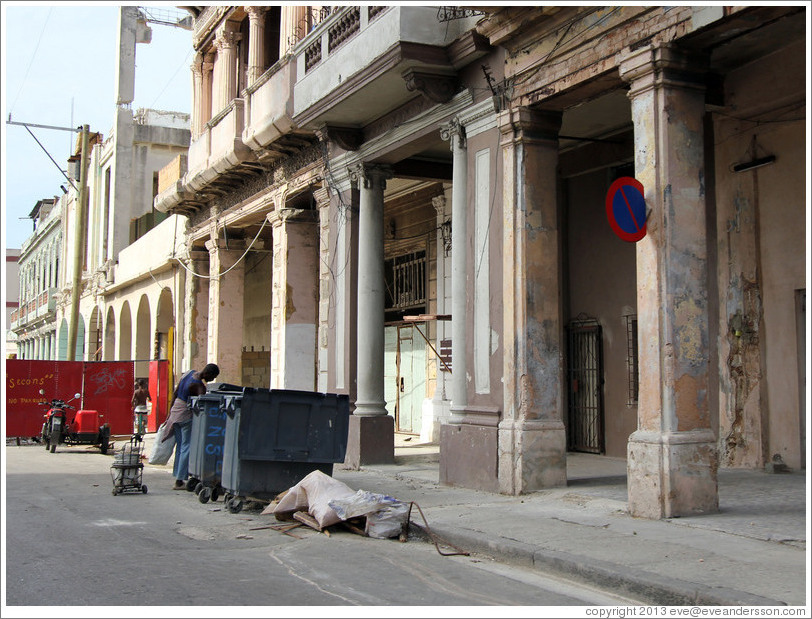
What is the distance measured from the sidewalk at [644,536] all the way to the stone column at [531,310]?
1.57 feet

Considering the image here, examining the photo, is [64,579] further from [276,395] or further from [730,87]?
[730,87]

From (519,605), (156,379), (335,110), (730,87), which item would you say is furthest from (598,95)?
(156,379)

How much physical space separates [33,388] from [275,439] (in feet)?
40.5

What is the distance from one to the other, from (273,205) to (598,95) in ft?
32.0

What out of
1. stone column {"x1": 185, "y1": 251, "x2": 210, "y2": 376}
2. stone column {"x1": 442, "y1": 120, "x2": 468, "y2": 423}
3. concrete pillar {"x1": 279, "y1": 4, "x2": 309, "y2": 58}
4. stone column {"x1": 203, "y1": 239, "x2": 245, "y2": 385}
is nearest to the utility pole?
stone column {"x1": 185, "y1": 251, "x2": 210, "y2": 376}

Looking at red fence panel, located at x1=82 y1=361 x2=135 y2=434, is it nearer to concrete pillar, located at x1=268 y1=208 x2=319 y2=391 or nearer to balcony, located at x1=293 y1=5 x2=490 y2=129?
A: concrete pillar, located at x1=268 y1=208 x2=319 y2=391

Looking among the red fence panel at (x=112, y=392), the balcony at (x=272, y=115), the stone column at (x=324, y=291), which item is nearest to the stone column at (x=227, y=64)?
the balcony at (x=272, y=115)

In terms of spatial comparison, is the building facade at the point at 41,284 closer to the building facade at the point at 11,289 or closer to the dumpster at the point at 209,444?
the building facade at the point at 11,289

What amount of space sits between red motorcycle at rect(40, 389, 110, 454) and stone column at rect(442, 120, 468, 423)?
963 centimetres

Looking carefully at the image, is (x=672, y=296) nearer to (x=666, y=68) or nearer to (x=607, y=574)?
(x=666, y=68)

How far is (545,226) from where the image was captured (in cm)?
1074

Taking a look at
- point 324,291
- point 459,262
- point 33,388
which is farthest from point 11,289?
point 459,262

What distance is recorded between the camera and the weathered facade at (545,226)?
Result: 28.2 ft

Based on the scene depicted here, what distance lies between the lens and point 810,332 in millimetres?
6273
